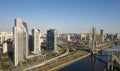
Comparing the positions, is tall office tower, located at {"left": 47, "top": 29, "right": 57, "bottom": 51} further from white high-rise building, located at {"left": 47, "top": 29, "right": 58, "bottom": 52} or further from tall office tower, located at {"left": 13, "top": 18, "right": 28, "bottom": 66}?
tall office tower, located at {"left": 13, "top": 18, "right": 28, "bottom": 66}

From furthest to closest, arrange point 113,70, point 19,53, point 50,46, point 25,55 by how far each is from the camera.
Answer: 1. point 50,46
2. point 25,55
3. point 19,53
4. point 113,70

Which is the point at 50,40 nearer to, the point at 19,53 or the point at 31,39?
the point at 31,39

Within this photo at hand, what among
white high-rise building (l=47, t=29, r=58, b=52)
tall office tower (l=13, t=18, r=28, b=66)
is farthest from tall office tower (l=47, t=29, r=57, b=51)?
tall office tower (l=13, t=18, r=28, b=66)

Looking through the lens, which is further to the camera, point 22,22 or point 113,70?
point 22,22

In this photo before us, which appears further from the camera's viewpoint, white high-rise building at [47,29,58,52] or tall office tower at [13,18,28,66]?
white high-rise building at [47,29,58,52]

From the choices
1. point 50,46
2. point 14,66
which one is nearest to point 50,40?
point 50,46

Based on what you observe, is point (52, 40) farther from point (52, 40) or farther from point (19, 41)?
point (19, 41)

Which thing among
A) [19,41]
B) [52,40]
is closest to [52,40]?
[52,40]

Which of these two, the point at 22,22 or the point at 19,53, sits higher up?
the point at 22,22
